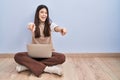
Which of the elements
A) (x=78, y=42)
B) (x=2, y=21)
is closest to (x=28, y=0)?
(x=2, y=21)

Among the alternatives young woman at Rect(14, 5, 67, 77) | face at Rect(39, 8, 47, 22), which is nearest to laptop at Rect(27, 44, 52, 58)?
young woman at Rect(14, 5, 67, 77)

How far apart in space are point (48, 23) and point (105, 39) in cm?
60

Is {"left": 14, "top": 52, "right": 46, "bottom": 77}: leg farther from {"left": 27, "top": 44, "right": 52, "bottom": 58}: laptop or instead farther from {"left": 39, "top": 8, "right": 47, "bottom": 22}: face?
{"left": 39, "top": 8, "right": 47, "bottom": 22}: face

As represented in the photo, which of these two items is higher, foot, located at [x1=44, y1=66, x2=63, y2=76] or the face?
the face

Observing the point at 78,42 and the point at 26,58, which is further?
the point at 78,42

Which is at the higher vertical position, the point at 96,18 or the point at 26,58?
the point at 96,18

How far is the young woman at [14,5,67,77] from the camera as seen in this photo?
1387 millimetres

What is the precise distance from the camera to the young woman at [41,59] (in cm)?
139

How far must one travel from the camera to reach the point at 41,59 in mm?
1511

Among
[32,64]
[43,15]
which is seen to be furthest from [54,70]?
[43,15]

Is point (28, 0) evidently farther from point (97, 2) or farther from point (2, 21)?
point (97, 2)

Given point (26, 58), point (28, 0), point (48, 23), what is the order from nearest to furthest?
point (26, 58) < point (48, 23) < point (28, 0)

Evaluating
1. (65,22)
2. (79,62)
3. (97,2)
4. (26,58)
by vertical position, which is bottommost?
(79,62)

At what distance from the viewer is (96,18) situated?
1.92m
